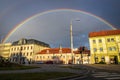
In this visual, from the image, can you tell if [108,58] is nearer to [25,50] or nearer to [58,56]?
[58,56]

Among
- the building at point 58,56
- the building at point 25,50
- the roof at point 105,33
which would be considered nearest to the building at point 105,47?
the roof at point 105,33

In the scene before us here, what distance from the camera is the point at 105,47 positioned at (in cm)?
5734

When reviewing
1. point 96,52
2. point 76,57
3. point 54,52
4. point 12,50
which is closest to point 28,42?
point 12,50

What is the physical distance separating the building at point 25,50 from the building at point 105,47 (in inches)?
1573

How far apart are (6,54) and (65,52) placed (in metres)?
47.9

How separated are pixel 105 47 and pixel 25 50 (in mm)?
52035

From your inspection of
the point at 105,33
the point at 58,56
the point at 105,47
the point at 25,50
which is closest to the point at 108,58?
the point at 105,47

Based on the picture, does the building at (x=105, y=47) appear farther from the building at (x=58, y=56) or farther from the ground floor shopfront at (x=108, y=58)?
the building at (x=58, y=56)

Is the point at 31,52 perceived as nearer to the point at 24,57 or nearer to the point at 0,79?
the point at 24,57

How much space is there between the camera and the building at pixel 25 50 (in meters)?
87.4

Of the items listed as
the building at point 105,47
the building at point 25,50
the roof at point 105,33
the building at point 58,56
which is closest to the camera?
the building at point 105,47

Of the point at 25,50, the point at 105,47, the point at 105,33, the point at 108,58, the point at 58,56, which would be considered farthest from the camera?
the point at 25,50

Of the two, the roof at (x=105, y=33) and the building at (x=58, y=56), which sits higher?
the roof at (x=105, y=33)

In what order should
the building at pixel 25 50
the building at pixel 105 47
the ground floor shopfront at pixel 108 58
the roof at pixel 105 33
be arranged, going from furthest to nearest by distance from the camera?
the building at pixel 25 50, the roof at pixel 105 33, the building at pixel 105 47, the ground floor shopfront at pixel 108 58
